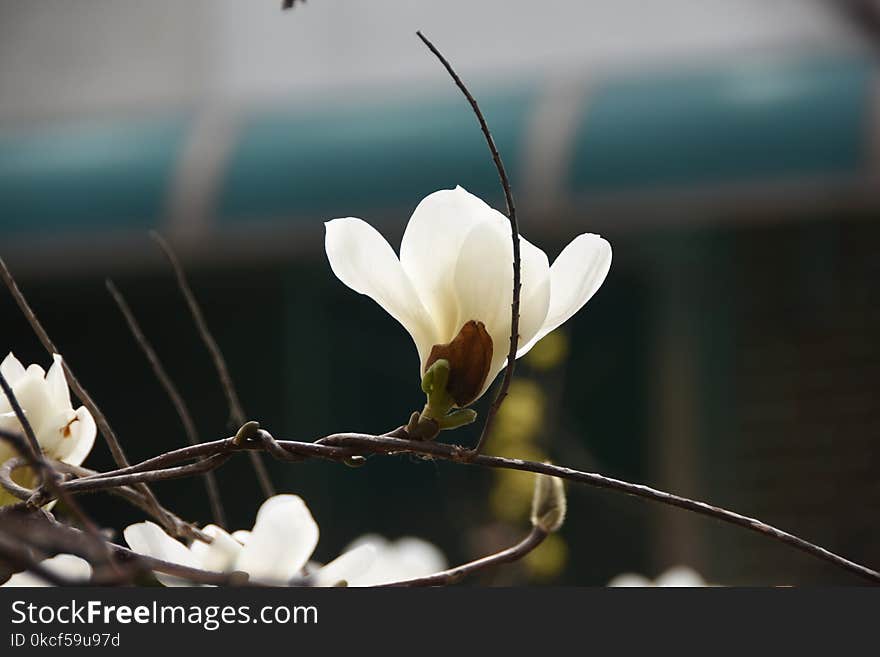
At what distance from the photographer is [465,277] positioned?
0.37 m

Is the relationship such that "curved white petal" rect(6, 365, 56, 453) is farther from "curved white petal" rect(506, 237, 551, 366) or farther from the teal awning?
the teal awning

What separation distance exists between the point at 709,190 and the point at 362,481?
1.07 metres

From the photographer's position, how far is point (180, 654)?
0.84 ft

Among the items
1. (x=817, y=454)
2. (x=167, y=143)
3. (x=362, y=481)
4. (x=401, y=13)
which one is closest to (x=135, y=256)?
(x=167, y=143)

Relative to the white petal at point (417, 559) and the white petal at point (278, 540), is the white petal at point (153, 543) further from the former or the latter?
the white petal at point (417, 559)

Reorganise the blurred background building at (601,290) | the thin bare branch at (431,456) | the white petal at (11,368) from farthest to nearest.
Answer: the blurred background building at (601,290) < the white petal at (11,368) < the thin bare branch at (431,456)

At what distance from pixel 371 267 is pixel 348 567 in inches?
3.1

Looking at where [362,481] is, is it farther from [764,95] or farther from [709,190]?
[764,95]

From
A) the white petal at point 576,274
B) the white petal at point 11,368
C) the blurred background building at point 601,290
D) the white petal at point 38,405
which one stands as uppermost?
the blurred background building at point 601,290

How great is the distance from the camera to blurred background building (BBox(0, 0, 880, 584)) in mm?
2951

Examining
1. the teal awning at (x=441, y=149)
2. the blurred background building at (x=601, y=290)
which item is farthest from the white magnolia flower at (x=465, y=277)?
the teal awning at (x=441, y=149)

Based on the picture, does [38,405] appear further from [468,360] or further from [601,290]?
[601,290]

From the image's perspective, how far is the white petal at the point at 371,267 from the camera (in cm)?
37

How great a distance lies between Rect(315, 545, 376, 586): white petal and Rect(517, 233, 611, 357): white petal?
0.22 feet
